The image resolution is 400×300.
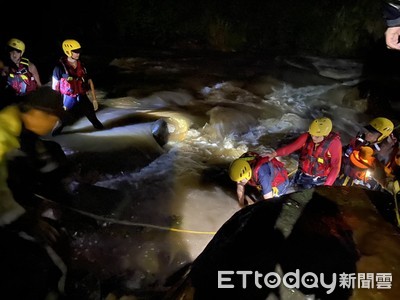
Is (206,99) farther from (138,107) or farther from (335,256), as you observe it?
(335,256)

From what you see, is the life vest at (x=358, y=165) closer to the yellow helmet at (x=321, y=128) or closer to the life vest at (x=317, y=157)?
the life vest at (x=317, y=157)

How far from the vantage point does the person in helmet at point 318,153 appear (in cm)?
497

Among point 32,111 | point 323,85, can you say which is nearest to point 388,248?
point 32,111

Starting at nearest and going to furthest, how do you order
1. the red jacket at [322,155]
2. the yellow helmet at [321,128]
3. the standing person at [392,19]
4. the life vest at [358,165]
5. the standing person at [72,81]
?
the standing person at [392,19] → the yellow helmet at [321,128] → the red jacket at [322,155] → the life vest at [358,165] → the standing person at [72,81]

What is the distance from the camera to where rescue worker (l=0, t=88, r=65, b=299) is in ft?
11.1

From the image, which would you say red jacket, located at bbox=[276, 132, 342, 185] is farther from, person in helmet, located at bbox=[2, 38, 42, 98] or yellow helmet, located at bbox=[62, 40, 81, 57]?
person in helmet, located at bbox=[2, 38, 42, 98]

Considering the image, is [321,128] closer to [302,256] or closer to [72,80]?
[302,256]

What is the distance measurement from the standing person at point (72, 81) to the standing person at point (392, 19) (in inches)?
189

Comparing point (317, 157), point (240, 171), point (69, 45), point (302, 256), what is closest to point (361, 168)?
point (317, 157)

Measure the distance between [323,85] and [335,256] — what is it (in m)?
10.4

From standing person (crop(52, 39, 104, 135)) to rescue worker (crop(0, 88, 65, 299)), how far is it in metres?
1.31

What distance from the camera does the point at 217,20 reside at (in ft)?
49.6

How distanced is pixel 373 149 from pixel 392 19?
144 inches

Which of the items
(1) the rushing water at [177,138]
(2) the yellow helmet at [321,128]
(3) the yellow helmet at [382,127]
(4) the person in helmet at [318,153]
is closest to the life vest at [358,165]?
(3) the yellow helmet at [382,127]
